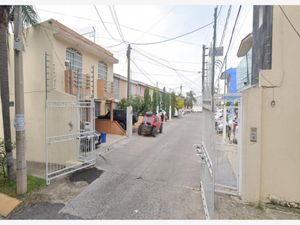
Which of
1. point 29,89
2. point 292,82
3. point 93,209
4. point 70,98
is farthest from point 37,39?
point 292,82

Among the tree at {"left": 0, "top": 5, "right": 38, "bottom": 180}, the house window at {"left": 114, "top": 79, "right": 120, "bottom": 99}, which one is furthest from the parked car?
the tree at {"left": 0, "top": 5, "right": 38, "bottom": 180}

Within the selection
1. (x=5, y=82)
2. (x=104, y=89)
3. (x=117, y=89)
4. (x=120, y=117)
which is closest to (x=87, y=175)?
(x=5, y=82)

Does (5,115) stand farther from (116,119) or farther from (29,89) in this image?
(116,119)

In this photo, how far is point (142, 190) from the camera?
552cm

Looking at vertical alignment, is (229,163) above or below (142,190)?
above

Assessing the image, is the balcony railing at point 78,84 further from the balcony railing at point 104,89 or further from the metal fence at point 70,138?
the metal fence at point 70,138

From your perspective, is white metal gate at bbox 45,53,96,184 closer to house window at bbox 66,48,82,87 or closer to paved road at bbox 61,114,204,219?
paved road at bbox 61,114,204,219

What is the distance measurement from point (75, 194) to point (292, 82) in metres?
5.45

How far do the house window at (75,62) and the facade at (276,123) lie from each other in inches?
341

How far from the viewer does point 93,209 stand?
14.8 ft

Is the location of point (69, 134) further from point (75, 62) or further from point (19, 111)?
point (75, 62)

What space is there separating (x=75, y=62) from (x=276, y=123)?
32.4 feet

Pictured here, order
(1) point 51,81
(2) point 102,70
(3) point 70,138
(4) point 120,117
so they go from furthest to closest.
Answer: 1. (4) point 120,117
2. (2) point 102,70
3. (1) point 51,81
4. (3) point 70,138

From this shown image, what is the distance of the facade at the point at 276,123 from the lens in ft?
14.5
